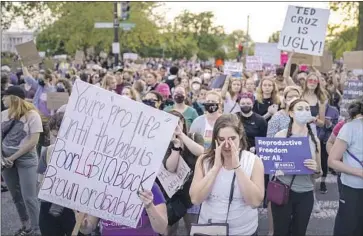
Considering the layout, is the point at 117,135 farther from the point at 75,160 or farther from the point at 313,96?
the point at 313,96

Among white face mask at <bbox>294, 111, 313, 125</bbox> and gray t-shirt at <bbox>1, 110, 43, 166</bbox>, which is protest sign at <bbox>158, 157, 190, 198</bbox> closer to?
white face mask at <bbox>294, 111, 313, 125</bbox>

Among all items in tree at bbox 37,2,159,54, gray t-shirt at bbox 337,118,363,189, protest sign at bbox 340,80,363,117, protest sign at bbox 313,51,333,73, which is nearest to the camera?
gray t-shirt at bbox 337,118,363,189

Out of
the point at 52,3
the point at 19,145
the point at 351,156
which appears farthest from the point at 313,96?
the point at 52,3

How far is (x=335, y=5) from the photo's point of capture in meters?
22.3

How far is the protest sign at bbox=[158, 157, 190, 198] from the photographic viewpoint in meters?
3.88

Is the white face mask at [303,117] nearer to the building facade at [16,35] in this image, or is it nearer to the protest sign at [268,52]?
the protest sign at [268,52]

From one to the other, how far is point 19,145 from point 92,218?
2494mm

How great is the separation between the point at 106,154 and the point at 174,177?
3.21ft

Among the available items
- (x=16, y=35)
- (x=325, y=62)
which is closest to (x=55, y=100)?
(x=325, y=62)

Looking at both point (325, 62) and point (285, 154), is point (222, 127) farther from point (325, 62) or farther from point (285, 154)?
point (325, 62)

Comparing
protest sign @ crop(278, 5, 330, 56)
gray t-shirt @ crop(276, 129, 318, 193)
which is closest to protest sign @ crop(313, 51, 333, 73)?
protest sign @ crop(278, 5, 330, 56)

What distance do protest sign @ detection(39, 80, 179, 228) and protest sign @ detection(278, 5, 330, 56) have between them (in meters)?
5.61

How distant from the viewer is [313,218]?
6.23 m

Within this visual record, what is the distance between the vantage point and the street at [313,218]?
5832mm
